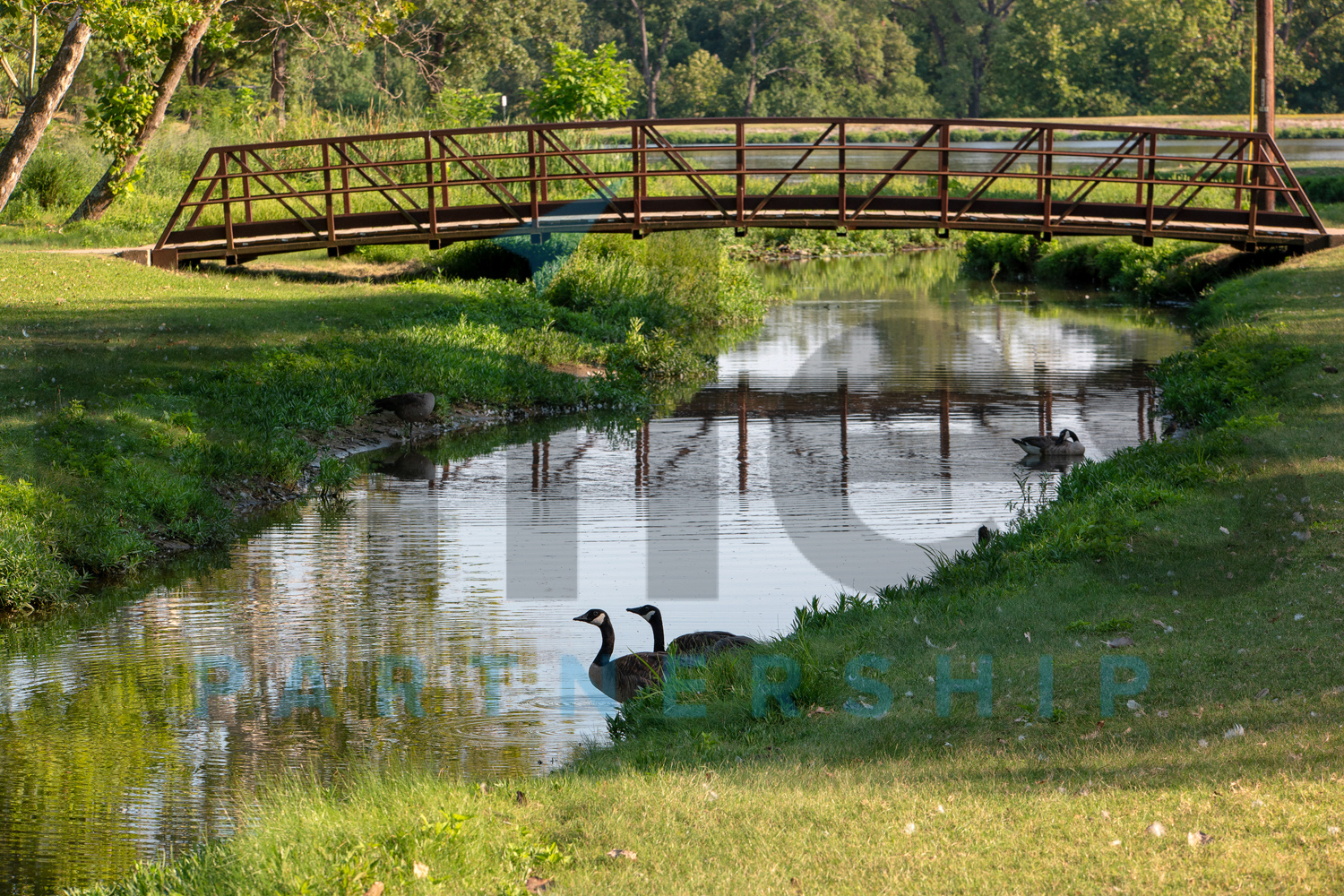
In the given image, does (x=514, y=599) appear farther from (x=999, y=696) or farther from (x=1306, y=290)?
(x=1306, y=290)

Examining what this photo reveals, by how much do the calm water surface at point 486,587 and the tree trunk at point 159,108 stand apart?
1116 centimetres

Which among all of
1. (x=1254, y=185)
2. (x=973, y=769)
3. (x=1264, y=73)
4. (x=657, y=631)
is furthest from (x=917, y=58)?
(x=973, y=769)

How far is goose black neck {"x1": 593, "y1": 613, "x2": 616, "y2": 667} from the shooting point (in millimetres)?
9188

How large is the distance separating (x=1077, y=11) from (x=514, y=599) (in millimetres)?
77359

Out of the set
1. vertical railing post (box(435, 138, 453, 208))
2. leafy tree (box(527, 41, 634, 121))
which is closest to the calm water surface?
vertical railing post (box(435, 138, 453, 208))

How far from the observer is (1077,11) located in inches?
3140

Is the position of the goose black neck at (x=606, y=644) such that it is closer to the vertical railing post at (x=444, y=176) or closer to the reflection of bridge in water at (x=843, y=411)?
the reflection of bridge in water at (x=843, y=411)

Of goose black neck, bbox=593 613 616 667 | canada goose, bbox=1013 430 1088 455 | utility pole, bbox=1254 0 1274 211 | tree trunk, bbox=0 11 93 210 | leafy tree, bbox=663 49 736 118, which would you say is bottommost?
goose black neck, bbox=593 613 616 667

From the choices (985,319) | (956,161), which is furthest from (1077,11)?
(985,319)

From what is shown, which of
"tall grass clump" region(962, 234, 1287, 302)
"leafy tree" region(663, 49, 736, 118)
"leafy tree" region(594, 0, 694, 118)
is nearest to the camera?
"tall grass clump" region(962, 234, 1287, 302)

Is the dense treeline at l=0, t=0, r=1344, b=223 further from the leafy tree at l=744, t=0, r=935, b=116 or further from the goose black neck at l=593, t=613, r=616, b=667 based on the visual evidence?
the goose black neck at l=593, t=613, r=616, b=667

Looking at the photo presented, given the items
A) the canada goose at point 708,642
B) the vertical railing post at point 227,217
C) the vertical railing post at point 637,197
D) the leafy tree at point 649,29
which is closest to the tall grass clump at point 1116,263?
the vertical railing post at point 637,197

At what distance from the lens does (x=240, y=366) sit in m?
17.1

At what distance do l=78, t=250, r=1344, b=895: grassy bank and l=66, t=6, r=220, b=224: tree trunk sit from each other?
61.4ft
